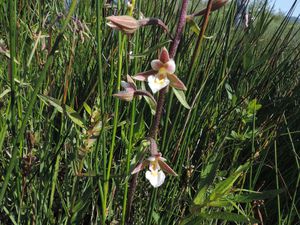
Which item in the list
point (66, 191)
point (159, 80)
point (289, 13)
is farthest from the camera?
point (289, 13)

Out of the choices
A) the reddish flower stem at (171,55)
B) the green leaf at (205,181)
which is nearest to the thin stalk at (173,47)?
the reddish flower stem at (171,55)

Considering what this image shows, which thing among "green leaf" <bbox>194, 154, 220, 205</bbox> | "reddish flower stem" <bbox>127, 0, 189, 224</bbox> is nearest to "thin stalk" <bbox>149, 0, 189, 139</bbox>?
"reddish flower stem" <bbox>127, 0, 189, 224</bbox>

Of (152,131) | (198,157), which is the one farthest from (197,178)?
(152,131)

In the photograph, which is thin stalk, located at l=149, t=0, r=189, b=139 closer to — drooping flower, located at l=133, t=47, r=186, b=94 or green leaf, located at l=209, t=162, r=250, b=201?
drooping flower, located at l=133, t=47, r=186, b=94

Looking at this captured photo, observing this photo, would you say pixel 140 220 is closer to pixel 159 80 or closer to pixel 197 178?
pixel 197 178

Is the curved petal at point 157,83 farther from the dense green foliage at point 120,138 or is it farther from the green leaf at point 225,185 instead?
the green leaf at point 225,185
